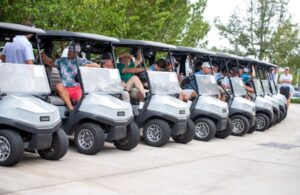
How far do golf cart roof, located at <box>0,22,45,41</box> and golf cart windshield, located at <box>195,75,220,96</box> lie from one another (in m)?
4.39

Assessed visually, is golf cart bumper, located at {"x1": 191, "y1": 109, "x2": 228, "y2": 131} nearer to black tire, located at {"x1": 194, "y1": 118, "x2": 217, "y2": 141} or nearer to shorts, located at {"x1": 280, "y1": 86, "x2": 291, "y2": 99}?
black tire, located at {"x1": 194, "y1": 118, "x2": 217, "y2": 141}

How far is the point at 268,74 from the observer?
17047 millimetres

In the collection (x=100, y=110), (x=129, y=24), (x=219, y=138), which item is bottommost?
(x=219, y=138)

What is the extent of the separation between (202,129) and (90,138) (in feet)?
10.7

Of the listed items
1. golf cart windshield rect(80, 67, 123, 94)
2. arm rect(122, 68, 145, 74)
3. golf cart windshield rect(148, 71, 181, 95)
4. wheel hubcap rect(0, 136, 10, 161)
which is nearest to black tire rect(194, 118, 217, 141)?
golf cart windshield rect(148, 71, 181, 95)

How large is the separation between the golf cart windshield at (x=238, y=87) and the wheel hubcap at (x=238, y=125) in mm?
668

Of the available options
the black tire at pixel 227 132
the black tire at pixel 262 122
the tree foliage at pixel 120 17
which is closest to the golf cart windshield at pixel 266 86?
the black tire at pixel 262 122

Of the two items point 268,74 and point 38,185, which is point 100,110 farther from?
point 268,74

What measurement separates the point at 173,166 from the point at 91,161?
1112 mm

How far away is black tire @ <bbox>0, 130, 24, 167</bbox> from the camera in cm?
643

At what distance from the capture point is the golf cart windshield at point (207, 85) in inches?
431

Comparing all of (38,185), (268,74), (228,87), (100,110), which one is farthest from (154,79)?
(268,74)

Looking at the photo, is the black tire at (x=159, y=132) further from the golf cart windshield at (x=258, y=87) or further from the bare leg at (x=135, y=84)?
the golf cart windshield at (x=258, y=87)

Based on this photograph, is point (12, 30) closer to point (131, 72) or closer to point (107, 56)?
point (107, 56)
